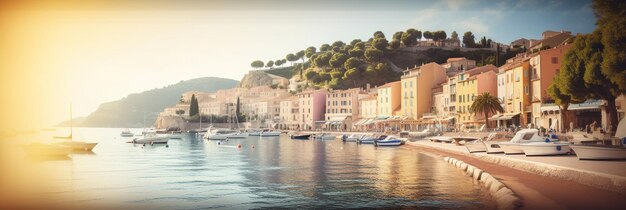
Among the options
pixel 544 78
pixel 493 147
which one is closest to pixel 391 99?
pixel 544 78

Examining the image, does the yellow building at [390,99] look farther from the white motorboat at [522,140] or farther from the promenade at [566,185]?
the promenade at [566,185]

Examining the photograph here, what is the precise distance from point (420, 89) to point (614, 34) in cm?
4028

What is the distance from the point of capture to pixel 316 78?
96.6 metres

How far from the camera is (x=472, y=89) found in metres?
47.1

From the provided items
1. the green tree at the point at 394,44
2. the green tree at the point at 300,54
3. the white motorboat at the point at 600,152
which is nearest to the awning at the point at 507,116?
the white motorboat at the point at 600,152

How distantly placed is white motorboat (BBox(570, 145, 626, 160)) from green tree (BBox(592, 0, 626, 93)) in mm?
2384

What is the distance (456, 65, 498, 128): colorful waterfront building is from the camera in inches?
1783

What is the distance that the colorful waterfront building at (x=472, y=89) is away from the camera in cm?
4528

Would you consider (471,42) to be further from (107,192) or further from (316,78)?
(107,192)

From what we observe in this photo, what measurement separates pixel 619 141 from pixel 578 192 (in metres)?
8.47

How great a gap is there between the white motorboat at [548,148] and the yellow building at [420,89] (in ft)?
121

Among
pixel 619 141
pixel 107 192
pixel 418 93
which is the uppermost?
pixel 418 93

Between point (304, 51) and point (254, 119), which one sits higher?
point (304, 51)

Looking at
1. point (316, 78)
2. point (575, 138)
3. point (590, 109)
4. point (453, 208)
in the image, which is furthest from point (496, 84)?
point (316, 78)
